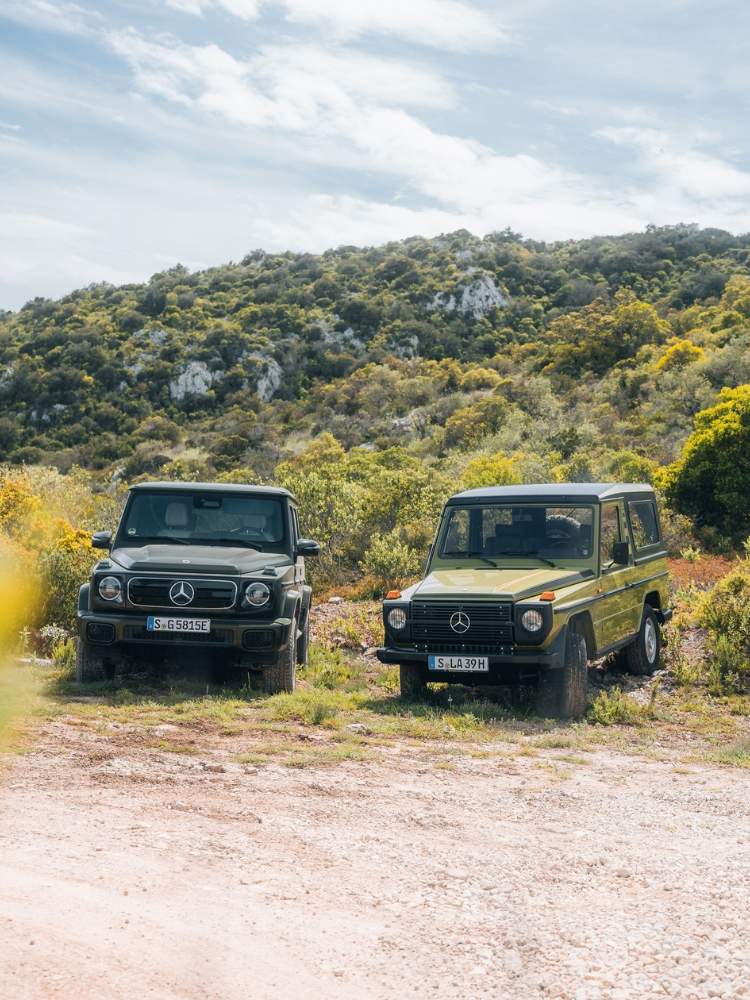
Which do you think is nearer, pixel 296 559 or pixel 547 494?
pixel 547 494

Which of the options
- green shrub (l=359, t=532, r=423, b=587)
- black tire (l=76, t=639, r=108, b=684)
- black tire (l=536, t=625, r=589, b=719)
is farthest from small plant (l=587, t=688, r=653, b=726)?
green shrub (l=359, t=532, r=423, b=587)

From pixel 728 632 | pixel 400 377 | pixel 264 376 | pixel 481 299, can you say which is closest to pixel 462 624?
pixel 728 632

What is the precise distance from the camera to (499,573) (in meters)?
9.34

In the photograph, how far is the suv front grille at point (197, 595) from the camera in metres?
8.94

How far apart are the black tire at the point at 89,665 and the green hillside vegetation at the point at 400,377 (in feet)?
24.8

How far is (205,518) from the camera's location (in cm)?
1007

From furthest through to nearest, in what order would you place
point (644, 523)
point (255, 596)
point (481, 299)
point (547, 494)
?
point (481, 299) → point (644, 523) → point (547, 494) → point (255, 596)

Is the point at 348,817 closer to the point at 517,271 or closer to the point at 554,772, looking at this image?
the point at 554,772

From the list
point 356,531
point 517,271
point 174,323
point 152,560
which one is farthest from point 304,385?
point 152,560

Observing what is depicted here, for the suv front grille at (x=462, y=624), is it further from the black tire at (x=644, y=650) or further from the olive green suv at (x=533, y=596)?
the black tire at (x=644, y=650)

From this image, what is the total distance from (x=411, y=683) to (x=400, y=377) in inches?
1947

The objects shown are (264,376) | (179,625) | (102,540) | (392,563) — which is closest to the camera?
(179,625)

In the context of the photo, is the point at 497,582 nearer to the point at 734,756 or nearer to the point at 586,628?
the point at 586,628

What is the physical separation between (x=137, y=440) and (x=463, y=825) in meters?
49.1
